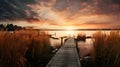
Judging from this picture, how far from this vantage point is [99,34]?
7.38 m

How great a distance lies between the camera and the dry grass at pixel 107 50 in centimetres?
585

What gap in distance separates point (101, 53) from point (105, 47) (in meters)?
0.21

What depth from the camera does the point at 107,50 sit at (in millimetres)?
6242

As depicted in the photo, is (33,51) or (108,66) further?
(33,51)

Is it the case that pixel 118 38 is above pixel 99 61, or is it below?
above

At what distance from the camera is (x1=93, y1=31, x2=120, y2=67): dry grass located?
585 cm

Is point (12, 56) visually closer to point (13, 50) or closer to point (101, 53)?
point (13, 50)

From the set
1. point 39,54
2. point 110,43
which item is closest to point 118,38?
point 110,43

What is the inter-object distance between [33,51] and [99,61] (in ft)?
6.34

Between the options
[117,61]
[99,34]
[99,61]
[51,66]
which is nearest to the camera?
[51,66]

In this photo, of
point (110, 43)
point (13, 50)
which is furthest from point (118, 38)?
point (13, 50)

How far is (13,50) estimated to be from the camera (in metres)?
4.57

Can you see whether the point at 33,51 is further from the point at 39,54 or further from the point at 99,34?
the point at 99,34

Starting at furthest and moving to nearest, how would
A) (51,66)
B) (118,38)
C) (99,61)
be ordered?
(118,38) → (99,61) → (51,66)
